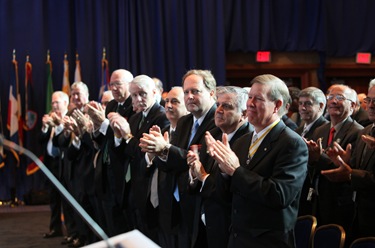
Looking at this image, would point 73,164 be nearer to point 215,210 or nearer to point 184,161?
point 184,161

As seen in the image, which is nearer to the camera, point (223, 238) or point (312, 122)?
point (223, 238)

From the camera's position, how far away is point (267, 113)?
3.10 m

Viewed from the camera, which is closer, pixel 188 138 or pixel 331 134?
pixel 188 138

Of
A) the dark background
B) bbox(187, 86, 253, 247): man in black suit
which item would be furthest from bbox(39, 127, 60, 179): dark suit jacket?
bbox(187, 86, 253, 247): man in black suit

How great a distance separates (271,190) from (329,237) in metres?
0.69

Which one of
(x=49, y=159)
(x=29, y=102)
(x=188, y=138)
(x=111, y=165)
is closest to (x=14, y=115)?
(x=29, y=102)

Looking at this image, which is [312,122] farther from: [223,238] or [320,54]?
[320,54]

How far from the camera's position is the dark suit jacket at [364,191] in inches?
150

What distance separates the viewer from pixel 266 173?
3.04 metres

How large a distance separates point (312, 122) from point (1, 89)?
690 centimetres

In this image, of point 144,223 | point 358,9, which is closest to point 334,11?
point 358,9

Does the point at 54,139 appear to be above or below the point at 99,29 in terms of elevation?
below

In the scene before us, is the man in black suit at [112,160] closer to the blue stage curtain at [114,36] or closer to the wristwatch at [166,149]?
the wristwatch at [166,149]

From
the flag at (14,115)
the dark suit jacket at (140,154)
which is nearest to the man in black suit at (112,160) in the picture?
the dark suit jacket at (140,154)
